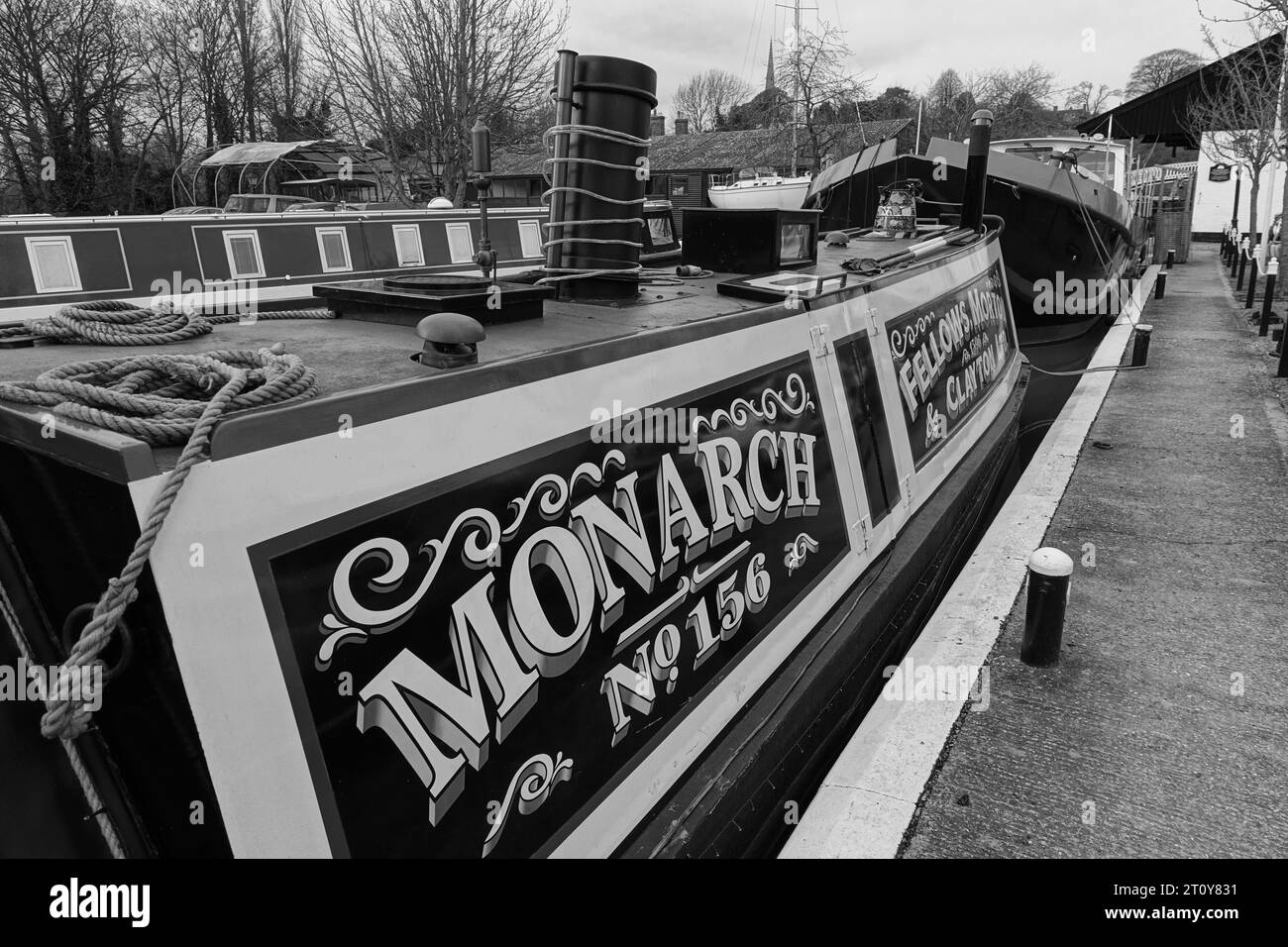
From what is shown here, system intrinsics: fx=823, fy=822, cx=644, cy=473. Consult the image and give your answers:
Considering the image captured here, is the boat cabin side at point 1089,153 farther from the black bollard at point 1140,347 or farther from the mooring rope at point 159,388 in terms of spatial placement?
the mooring rope at point 159,388

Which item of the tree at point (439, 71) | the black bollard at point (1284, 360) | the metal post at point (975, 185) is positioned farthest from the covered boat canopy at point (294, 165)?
the black bollard at point (1284, 360)

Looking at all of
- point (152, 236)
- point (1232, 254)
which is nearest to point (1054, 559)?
point (152, 236)

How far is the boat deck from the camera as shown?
144cm

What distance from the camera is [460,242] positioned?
1268cm

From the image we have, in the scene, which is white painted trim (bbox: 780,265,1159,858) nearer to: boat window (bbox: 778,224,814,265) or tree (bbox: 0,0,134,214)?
boat window (bbox: 778,224,814,265)

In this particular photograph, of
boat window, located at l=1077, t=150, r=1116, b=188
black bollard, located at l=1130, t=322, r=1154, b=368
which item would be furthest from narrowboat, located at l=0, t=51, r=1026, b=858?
boat window, located at l=1077, t=150, r=1116, b=188

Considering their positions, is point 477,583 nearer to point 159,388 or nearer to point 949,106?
point 159,388

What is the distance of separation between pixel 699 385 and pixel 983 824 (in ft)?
5.46

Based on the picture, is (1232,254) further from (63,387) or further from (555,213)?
(63,387)

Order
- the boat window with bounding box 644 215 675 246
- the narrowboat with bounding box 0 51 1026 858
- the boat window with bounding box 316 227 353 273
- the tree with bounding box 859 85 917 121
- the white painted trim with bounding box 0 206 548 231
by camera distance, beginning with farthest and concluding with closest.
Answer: the tree with bounding box 859 85 917 121, the boat window with bounding box 316 227 353 273, the white painted trim with bounding box 0 206 548 231, the boat window with bounding box 644 215 675 246, the narrowboat with bounding box 0 51 1026 858

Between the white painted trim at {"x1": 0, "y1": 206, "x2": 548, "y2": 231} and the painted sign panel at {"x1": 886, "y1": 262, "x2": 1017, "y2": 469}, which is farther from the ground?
the white painted trim at {"x1": 0, "y1": 206, "x2": 548, "y2": 231}

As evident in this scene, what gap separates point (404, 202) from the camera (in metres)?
20.0

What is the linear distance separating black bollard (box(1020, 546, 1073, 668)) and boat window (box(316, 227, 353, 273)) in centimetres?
1013

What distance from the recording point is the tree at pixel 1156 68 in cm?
5544
